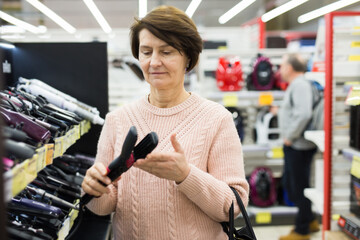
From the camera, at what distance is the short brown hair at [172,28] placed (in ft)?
4.60

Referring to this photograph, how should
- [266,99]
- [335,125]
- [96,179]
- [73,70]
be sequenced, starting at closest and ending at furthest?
[96,179], [73,70], [335,125], [266,99]

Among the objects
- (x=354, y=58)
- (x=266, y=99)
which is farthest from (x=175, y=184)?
(x=266, y=99)

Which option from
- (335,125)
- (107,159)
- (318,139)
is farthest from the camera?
(318,139)

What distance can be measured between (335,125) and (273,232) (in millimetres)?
2005

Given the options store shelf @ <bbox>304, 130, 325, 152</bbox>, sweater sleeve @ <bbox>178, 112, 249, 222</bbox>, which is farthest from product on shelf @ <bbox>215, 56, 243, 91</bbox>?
sweater sleeve @ <bbox>178, 112, 249, 222</bbox>

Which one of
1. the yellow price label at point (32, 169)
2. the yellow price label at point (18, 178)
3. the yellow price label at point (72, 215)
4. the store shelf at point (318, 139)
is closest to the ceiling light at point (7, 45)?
the yellow price label at point (72, 215)

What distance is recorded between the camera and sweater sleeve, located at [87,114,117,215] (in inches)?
58.6

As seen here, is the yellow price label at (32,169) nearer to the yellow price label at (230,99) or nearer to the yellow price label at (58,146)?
the yellow price label at (58,146)

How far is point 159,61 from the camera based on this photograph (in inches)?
55.6

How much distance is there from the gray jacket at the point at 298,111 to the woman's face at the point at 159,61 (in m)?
2.80

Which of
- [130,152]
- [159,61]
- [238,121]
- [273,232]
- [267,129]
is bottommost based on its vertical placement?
[273,232]

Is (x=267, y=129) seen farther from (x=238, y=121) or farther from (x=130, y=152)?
(x=130, y=152)

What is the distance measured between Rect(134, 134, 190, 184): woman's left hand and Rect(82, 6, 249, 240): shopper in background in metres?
0.13

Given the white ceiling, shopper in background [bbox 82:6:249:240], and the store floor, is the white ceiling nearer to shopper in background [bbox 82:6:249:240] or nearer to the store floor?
the store floor
